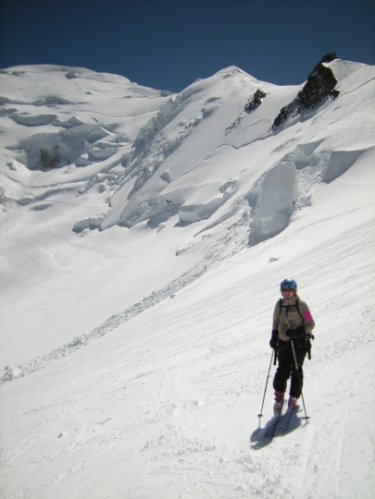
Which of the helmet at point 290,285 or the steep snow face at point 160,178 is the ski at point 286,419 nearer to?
the helmet at point 290,285

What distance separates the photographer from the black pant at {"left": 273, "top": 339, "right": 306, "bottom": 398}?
200 inches

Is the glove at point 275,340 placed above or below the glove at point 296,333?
below

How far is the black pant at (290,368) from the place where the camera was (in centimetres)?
508

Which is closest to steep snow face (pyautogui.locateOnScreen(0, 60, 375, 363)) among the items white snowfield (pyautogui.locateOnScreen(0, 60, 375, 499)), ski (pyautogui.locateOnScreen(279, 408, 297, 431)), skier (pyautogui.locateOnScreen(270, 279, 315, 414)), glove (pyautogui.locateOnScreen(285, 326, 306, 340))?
white snowfield (pyautogui.locateOnScreen(0, 60, 375, 499))

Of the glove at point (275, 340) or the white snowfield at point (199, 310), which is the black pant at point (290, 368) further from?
the white snowfield at point (199, 310)

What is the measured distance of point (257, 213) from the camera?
20312 mm

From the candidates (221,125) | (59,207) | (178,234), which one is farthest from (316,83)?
(59,207)

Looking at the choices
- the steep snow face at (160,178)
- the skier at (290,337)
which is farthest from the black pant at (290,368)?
the steep snow face at (160,178)

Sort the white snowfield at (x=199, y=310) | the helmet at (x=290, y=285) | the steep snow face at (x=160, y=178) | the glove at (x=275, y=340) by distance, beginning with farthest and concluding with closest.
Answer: the steep snow face at (x=160, y=178) → the glove at (x=275, y=340) → the helmet at (x=290, y=285) → the white snowfield at (x=199, y=310)

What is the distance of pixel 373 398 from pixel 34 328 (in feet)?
79.0

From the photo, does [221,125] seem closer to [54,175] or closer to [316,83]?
A: [316,83]

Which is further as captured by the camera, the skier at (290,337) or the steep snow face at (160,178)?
the steep snow face at (160,178)

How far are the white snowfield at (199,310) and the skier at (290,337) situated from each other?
371mm

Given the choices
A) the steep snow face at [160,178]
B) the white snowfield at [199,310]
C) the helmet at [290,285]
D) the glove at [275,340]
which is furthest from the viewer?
the steep snow face at [160,178]
